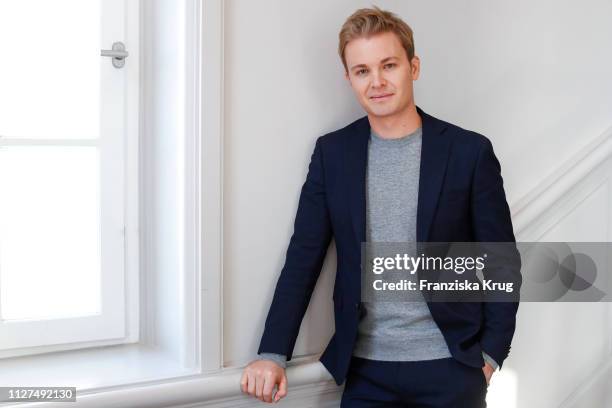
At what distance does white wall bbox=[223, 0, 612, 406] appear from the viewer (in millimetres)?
1965

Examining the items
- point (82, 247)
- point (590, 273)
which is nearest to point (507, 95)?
point (590, 273)

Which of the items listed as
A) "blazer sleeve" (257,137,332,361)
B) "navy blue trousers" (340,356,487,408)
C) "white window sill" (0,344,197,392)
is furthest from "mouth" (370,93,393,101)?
"white window sill" (0,344,197,392)

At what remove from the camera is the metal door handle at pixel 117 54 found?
79.2 inches

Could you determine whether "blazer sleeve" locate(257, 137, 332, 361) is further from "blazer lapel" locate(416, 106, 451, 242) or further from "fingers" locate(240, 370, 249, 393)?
"blazer lapel" locate(416, 106, 451, 242)

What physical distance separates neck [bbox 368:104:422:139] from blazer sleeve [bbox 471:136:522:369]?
0.62 feet

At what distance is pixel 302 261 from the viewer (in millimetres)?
1992

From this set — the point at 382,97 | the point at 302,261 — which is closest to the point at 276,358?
the point at 302,261

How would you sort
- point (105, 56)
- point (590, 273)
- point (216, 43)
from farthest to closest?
point (590, 273)
point (105, 56)
point (216, 43)

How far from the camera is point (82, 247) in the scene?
81.0 inches

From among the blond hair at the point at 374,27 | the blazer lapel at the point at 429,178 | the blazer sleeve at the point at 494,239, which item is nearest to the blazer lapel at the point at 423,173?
the blazer lapel at the point at 429,178

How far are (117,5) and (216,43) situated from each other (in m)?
0.35

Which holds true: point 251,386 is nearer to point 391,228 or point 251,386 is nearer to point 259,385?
point 259,385

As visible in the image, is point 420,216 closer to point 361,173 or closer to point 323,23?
point 361,173

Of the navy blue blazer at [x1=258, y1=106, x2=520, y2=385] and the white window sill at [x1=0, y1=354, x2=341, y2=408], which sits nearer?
the white window sill at [x1=0, y1=354, x2=341, y2=408]
